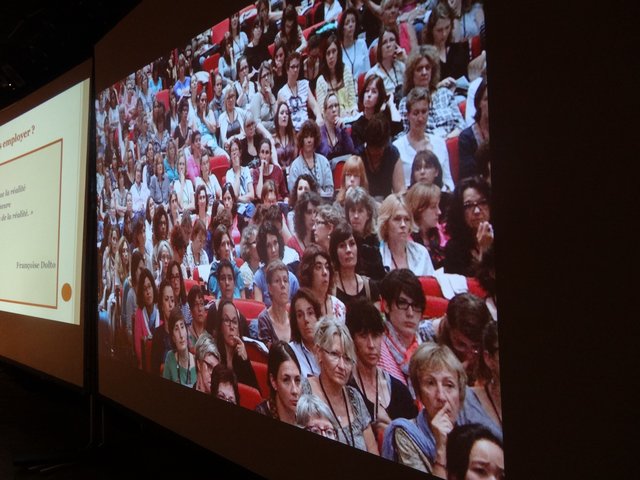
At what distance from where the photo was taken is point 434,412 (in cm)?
136

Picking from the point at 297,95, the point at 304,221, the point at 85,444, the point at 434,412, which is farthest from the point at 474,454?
the point at 85,444

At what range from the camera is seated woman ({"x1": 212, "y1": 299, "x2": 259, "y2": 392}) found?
1.99 meters

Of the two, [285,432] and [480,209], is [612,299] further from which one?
[285,432]

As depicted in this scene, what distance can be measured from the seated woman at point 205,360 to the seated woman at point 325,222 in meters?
0.70

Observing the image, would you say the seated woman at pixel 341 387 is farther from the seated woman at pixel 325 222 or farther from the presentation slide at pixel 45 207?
the presentation slide at pixel 45 207

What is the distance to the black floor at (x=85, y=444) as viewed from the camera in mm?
2570

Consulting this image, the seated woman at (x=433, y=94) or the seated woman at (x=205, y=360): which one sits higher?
the seated woman at (x=433, y=94)

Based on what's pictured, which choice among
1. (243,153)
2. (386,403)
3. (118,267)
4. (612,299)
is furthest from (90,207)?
(612,299)

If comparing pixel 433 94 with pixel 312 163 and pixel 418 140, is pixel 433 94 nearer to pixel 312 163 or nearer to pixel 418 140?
pixel 418 140

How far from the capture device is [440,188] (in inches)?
53.1

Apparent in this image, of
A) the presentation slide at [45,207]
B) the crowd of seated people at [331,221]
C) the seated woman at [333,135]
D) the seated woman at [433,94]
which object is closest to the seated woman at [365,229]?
the crowd of seated people at [331,221]

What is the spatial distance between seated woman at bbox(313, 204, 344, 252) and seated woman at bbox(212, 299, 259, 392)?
50 cm

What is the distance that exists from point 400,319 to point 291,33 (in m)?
0.95

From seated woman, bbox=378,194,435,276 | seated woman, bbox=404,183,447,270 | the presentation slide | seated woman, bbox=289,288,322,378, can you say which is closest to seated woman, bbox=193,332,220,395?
seated woman, bbox=289,288,322,378
